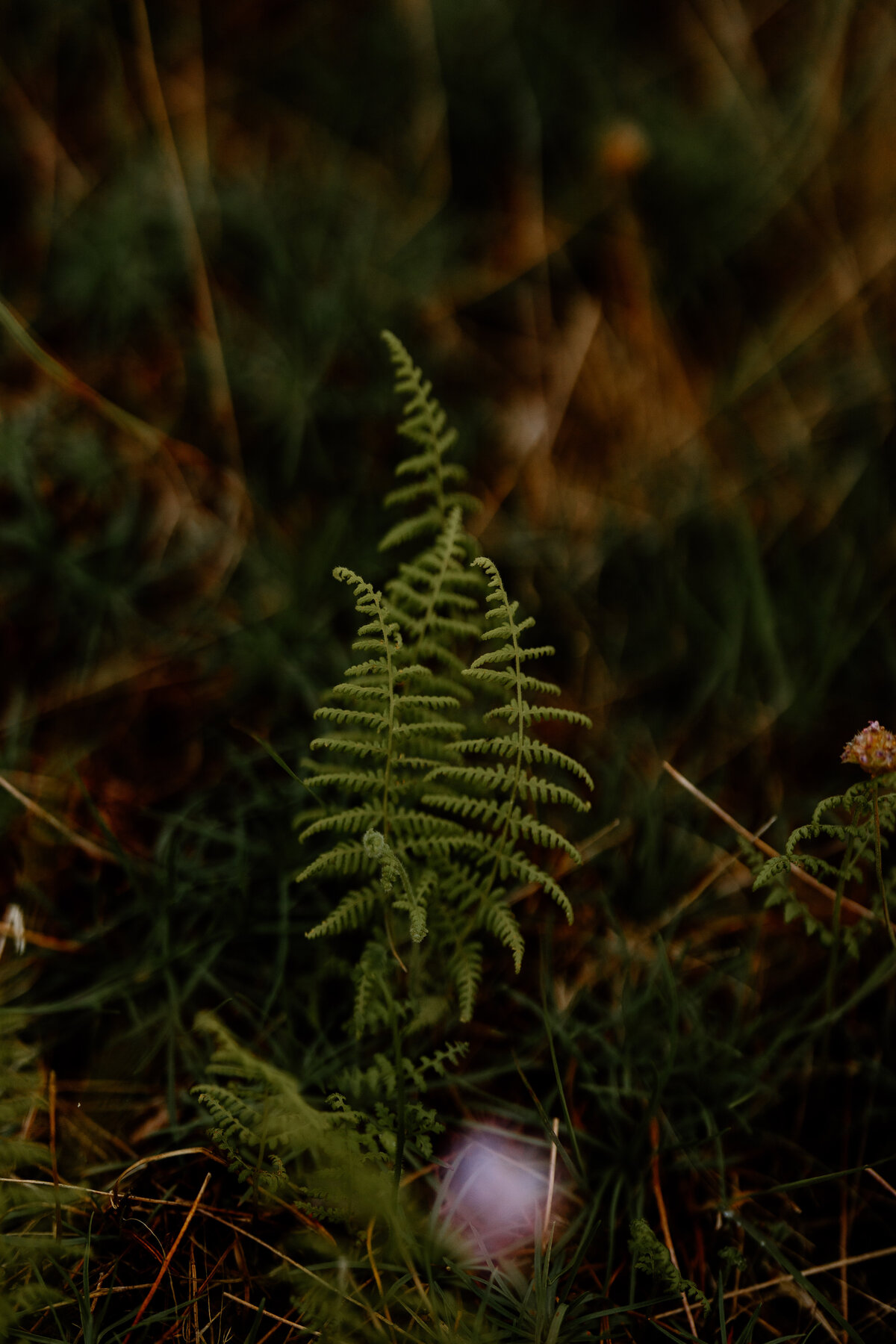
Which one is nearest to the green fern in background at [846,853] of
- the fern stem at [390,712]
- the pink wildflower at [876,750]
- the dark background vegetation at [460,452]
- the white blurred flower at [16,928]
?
the pink wildflower at [876,750]

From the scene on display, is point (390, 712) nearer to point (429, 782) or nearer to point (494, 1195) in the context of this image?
point (429, 782)

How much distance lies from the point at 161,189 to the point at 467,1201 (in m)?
2.60

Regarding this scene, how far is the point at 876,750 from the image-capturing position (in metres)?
1.24

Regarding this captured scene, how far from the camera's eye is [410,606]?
1.63 metres

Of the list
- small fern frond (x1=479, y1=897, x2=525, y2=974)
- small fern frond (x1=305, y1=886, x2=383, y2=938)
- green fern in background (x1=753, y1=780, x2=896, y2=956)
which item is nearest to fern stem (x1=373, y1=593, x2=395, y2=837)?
small fern frond (x1=305, y1=886, x2=383, y2=938)

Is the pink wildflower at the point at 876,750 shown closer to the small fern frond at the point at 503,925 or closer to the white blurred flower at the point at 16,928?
the small fern frond at the point at 503,925

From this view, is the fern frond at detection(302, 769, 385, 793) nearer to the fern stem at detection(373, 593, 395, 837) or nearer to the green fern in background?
the fern stem at detection(373, 593, 395, 837)

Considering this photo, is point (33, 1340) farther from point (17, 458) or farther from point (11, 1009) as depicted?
point (17, 458)

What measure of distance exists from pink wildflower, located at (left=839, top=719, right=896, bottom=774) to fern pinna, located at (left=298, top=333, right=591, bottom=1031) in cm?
41

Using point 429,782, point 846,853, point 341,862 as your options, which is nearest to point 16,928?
point 341,862

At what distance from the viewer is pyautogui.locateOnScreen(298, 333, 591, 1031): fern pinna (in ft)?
4.15

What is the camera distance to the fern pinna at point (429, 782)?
127cm

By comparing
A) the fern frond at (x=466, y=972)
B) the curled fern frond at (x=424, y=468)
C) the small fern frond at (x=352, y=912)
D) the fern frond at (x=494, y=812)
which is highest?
the curled fern frond at (x=424, y=468)

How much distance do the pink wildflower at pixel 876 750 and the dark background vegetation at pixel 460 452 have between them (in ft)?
1.92
